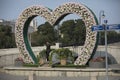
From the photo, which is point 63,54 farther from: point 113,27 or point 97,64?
point 113,27

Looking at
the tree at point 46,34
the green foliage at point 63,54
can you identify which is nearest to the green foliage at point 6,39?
the tree at point 46,34

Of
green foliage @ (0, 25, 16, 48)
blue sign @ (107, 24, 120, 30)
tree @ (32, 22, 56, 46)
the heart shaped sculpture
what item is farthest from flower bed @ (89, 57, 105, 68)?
tree @ (32, 22, 56, 46)

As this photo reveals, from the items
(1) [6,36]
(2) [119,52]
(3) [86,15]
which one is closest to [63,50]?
(3) [86,15]

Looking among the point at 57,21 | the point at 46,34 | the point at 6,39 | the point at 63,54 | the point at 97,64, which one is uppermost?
the point at 46,34

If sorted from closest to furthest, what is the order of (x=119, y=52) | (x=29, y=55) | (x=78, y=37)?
(x=29, y=55)
(x=119, y=52)
(x=78, y=37)

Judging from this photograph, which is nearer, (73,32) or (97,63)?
(97,63)

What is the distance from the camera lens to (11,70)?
20.0 meters

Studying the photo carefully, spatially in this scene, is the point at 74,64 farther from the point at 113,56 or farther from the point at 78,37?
the point at 78,37

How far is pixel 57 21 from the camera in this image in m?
19.7

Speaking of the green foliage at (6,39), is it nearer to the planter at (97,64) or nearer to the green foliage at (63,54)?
the green foliage at (63,54)

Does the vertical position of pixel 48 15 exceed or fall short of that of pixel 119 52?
it exceeds it

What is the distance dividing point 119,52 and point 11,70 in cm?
867

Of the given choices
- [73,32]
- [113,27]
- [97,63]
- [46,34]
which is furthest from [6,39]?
[113,27]

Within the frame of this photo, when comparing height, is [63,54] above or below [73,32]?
below
